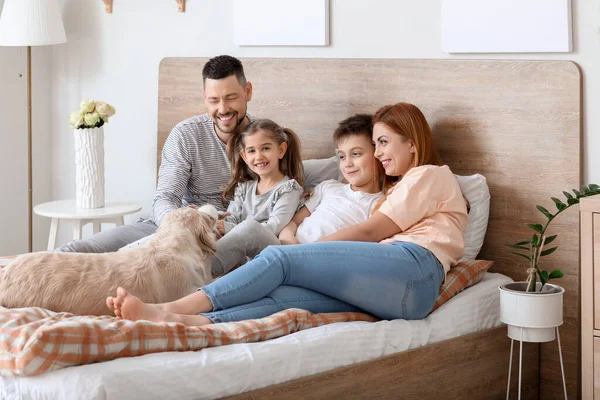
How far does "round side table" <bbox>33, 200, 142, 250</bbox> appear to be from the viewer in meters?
3.75

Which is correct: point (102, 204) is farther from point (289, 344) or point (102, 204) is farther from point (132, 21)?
point (289, 344)

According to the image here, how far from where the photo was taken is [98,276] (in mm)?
2252

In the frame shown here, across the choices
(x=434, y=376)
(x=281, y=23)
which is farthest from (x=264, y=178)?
(x=434, y=376)

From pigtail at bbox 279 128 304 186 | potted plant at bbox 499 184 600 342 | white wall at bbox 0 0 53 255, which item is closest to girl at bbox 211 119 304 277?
pigtail at bbox 279 128 304 186

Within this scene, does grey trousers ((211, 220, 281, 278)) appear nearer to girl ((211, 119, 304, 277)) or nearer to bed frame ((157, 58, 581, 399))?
girl ((211, 119, 304, 277))

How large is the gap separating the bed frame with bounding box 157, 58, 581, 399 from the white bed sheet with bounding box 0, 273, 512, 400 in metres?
0.06

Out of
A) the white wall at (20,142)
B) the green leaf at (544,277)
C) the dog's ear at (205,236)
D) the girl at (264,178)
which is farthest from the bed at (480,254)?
the white wall at (20,142)

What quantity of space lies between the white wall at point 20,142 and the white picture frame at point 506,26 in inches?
93.6

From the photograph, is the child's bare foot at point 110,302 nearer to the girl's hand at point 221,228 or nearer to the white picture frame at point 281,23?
the girl's hand at point 221,228

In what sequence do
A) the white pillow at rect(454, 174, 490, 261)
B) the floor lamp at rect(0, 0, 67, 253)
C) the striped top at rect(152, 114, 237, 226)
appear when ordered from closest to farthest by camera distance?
the white pillow at rect(454, 174, 490, 261), the striped top at rect(152, 114, 237, 226), the floor lamp at rect(0, 0, 67, 253)

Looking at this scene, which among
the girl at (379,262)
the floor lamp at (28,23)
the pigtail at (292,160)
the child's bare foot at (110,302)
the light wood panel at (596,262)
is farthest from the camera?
Result: the floor lamp at (28,23)

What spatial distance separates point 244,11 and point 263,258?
1.65 metres

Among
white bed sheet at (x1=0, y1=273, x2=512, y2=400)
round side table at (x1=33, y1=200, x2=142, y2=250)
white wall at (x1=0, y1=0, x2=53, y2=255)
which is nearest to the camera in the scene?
white bed sheet at (x1=0, y1=273, x2=512, y2=400)

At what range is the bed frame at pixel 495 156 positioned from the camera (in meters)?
2.56
